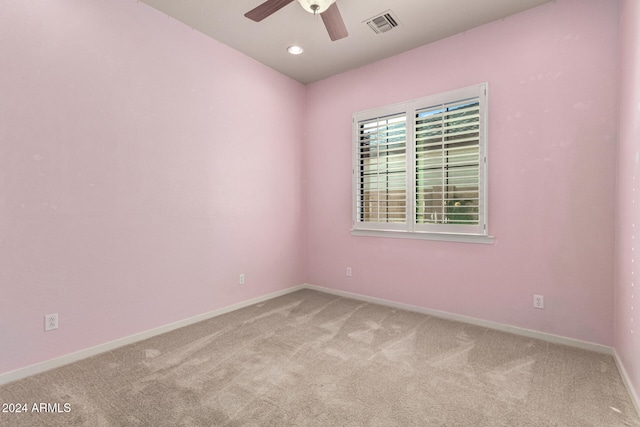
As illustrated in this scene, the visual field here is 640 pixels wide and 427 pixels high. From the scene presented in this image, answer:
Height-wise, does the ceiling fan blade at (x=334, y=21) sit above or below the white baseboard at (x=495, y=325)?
above

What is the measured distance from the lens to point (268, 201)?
4.04 metres

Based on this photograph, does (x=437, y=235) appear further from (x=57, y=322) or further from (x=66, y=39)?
(x=66, y=39)

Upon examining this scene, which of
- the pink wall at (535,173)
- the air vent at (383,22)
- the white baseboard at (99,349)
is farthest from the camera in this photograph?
the air vent at (383,22)

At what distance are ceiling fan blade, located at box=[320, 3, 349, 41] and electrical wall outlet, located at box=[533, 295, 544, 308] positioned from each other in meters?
2.84

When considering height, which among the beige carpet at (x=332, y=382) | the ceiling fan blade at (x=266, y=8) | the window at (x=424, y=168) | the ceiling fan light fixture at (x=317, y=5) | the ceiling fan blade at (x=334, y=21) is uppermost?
the ceiling fan light fixture at (x=317, y=5)

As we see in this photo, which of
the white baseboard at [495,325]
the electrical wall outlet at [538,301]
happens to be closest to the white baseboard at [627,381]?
the white baseboard at [495,325]

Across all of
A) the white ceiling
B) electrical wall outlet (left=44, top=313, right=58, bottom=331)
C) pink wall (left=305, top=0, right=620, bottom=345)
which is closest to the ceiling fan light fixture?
the white ceiling

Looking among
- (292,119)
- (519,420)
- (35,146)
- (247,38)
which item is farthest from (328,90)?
(519,420)

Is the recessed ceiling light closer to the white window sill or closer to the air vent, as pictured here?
the air vent

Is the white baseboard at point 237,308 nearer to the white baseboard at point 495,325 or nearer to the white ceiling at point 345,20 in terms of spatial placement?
the white baseboard at point 495,325

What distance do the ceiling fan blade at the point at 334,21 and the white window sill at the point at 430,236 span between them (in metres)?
2.15

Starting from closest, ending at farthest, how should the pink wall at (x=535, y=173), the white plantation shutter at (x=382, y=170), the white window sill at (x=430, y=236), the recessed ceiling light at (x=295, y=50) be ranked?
1. the pink wall at (x=535, y=173)
2. the white window sill at (x=430, y=236)
3. the recessed ceiling light at (x=295, y=50)
4. the white plantation shutter at (x=382, y=170)

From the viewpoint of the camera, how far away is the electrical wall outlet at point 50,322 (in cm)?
227

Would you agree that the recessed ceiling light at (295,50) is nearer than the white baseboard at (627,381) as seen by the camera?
No
